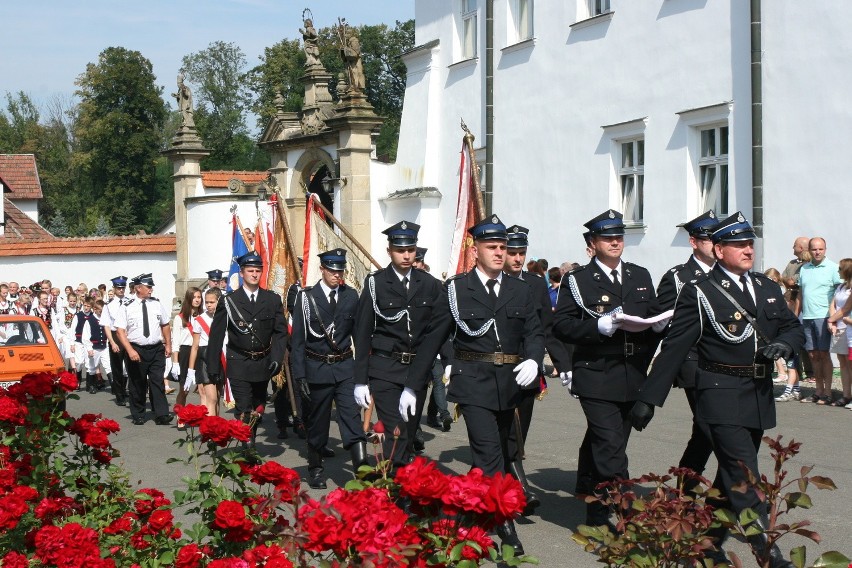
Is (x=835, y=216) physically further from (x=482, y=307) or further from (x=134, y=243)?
(x=134, y=243)

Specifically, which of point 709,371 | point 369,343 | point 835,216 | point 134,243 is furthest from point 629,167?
point 134,243

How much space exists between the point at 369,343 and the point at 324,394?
4.29ft

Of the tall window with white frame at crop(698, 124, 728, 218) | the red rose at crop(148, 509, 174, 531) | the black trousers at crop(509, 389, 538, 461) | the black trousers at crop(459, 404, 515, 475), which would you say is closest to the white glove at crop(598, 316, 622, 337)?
the black trousers at crop(509, 389, 538, 461)

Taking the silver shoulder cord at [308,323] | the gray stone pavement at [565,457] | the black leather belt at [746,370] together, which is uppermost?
the silver shoulder cord at [308,323]

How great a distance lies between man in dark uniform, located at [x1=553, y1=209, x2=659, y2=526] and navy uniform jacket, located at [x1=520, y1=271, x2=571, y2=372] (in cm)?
41

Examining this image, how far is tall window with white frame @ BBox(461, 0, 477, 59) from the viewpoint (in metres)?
24.7

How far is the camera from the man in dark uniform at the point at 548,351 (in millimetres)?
8367

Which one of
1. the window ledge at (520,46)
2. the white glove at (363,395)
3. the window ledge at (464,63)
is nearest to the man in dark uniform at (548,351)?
the white glove at (363,395)

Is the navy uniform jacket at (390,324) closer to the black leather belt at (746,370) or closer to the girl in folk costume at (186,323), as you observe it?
the black leather belt at (746,370)

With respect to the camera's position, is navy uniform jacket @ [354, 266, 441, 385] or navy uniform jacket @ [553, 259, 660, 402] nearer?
navy uniform jacket @ [553, 259, 660, 402]

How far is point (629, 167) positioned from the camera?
67.5 ft

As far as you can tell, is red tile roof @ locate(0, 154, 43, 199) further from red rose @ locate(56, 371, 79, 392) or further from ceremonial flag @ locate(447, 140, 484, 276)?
red rose @ locate(56, 371, 79, 392)

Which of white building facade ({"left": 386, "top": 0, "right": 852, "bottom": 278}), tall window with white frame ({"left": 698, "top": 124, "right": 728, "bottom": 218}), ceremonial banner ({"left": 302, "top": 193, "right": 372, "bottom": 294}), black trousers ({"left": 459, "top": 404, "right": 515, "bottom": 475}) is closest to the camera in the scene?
black trousers ({"left": 459, "top": 404, "right": 515, "bottom": 475})

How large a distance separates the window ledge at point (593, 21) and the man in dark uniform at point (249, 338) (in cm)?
1098
